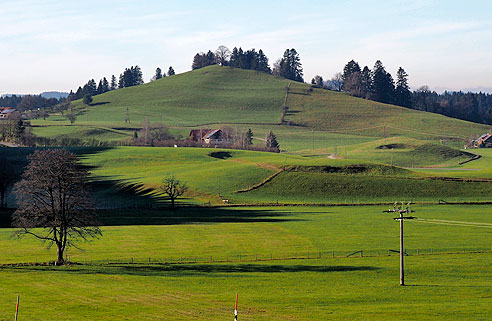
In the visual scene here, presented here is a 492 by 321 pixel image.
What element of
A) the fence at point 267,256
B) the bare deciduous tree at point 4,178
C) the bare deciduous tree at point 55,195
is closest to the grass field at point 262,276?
the fence at point 267,256

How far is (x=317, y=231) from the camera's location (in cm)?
8425

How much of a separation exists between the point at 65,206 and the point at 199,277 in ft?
58.8

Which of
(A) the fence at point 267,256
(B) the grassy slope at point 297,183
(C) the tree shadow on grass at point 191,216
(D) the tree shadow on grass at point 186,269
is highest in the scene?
(B) the grassy slope at point 297,183

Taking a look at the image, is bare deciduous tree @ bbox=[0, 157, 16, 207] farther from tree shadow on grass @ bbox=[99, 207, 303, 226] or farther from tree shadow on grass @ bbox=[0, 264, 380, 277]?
tree shadow on grass @ bbox=[0, 264, 380, 277]

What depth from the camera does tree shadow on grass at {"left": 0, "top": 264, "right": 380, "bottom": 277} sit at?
5997cm

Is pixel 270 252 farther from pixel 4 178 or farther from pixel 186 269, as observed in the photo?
pixel 4 178

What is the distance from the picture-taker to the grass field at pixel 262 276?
147ft

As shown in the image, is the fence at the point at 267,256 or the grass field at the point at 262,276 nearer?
the grass field at the point at 262,276

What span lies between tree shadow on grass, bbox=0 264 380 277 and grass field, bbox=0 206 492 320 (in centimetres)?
9

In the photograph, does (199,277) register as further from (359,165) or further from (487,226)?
(359,165)

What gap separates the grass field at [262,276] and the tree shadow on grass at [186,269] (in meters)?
0.09

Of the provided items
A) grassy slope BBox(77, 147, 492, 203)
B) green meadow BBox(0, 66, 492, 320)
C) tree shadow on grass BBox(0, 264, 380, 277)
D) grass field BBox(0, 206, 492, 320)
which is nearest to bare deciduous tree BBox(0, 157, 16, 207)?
green meadow BBox(0, 66, 492, 320)

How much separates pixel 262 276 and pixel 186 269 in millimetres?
7315

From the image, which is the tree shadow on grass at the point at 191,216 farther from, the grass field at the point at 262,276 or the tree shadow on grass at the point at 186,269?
the tree shadow on grass at the point at 186,269
